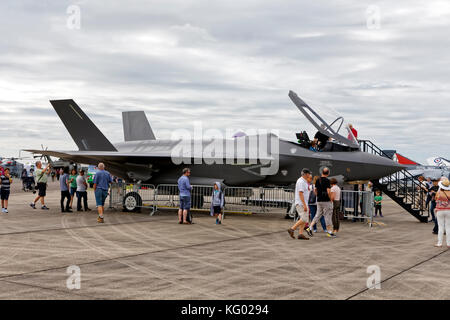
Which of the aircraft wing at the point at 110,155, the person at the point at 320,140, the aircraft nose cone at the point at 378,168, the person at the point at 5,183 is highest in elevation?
the person at the point at 320,140

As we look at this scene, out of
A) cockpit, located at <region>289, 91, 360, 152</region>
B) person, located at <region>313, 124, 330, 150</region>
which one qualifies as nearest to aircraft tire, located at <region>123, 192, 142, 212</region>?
cockpit, located at <region>289, 91, 360, 152</region>

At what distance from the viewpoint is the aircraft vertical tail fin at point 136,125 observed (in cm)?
2225

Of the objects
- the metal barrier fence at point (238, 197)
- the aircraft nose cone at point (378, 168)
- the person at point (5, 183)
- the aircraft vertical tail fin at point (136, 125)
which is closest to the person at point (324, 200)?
the metal barrier fence at point (238, 197)

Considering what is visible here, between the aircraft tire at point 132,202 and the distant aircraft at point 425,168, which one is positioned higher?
the distant aircraft at point 425,168

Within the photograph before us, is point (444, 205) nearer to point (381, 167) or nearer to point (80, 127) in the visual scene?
point (381, 167)

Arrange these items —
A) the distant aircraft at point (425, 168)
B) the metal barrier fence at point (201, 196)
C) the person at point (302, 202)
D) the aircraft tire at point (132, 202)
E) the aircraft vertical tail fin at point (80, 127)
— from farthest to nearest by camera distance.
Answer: the distant aircraft at point (425, 168), the aircraft vertical tail fin at point (80, 127), the aircraft tire at point (132, 202), the metal barrier fence at point (201, 196), the person at point (302, 202)

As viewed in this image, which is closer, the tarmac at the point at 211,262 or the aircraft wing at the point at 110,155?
the tarmac at the point at 211,262

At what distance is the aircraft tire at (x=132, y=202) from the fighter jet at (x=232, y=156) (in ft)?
3.88

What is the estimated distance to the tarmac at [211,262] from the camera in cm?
560

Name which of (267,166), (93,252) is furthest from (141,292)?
(267,166)

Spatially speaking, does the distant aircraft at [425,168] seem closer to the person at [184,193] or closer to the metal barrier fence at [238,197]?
the metal barrier fence at [238,197]

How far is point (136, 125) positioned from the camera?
22.3m

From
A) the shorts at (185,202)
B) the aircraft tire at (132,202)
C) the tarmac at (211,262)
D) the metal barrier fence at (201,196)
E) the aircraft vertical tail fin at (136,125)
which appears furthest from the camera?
the aircraft vertical tail fin at (136,125)

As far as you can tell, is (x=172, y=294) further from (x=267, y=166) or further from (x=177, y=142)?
(x=177, y=142)
